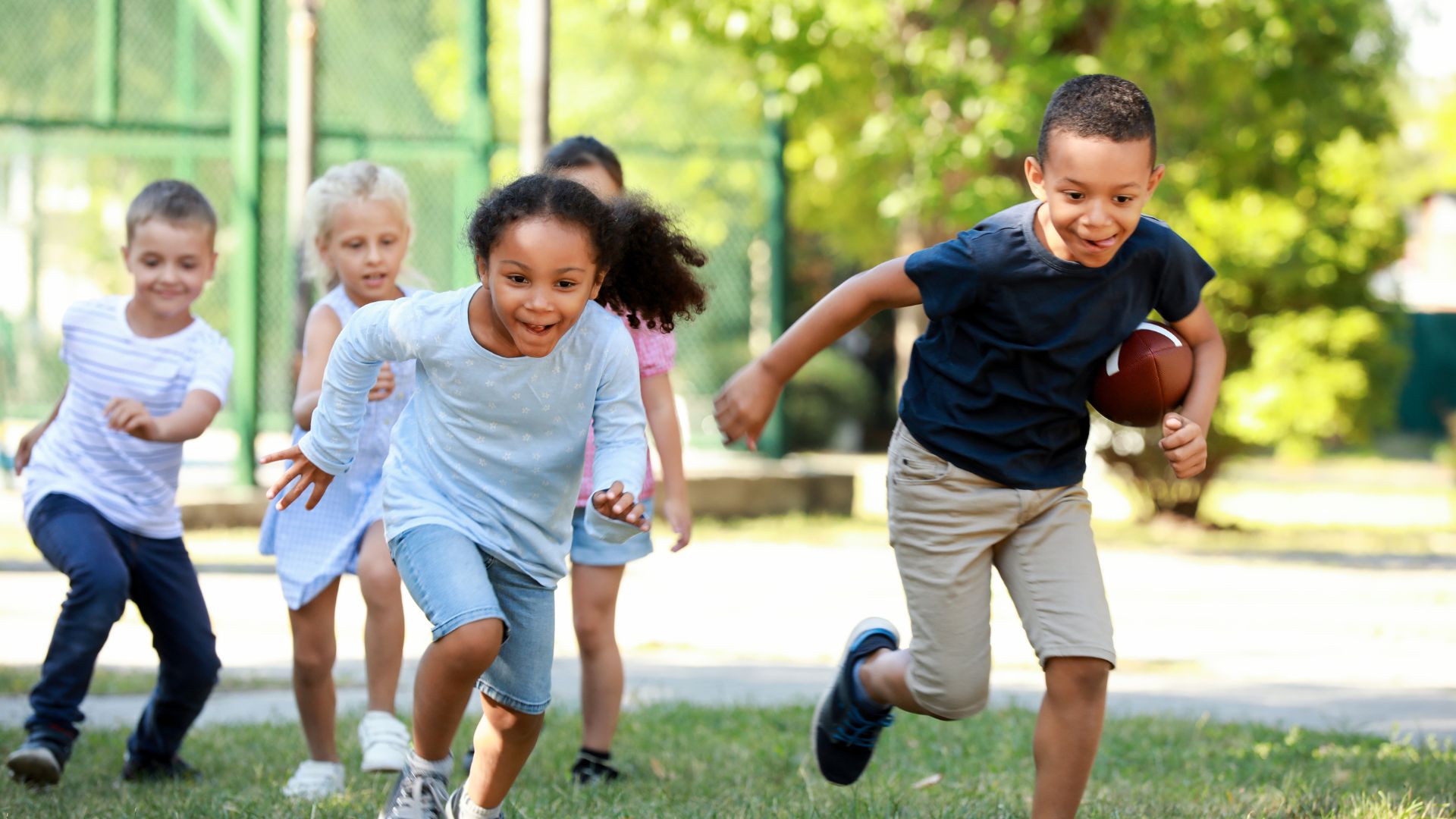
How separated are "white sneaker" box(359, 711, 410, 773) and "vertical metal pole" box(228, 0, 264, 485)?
299 inches

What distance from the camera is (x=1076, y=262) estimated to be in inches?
153

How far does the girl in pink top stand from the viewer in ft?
15.8

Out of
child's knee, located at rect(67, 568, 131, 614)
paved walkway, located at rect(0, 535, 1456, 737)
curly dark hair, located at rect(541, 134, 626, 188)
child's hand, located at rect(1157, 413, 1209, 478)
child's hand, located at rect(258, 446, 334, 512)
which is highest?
curly dark hair, located at rect(541, 134, 626, 188)

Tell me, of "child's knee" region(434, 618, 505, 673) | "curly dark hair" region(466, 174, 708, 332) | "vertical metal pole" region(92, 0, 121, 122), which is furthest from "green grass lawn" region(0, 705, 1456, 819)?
"vertical metal pole" region(92, 0, 121, 122)

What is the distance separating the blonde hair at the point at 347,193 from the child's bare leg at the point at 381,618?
914 mm

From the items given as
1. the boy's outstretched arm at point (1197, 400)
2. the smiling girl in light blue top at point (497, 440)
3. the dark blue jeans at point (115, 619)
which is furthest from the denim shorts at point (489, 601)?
the boy's outstretched arm at point (1197, 400)

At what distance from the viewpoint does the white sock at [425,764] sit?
12.1 feet

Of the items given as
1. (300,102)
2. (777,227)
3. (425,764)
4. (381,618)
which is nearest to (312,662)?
(381,618)

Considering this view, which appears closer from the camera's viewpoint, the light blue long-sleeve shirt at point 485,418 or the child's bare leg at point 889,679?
the light blue long-sleeve shirt at point 485,418

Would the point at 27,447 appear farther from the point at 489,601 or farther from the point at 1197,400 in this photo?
the point at 1197,400

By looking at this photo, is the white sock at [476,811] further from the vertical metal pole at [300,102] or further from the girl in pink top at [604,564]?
the vertical metal pole at [300,102]

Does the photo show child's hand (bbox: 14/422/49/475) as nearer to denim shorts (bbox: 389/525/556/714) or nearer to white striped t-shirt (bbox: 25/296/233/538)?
white striped t-shirt (bbox: 25/296/233/538)

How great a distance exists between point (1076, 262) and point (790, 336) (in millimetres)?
719

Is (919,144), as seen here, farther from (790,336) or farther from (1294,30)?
(790,336)
